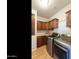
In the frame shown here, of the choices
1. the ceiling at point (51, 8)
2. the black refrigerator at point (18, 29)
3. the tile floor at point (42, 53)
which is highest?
the ceiling at point (51, 8)

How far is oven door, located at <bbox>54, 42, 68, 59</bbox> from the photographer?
119 centimetres

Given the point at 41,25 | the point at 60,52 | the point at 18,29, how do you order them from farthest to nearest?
the point at 60,52 → the point at 41,25 → the point at 18,29

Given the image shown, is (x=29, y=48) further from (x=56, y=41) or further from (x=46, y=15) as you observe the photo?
(x=56, y=41)

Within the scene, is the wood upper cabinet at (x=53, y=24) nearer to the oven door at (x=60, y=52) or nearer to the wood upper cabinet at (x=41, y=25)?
the wood upper cabinet at (x=41, y=25)

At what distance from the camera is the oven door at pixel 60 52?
1.19 meters

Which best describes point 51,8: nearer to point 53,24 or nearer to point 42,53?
point 53,24

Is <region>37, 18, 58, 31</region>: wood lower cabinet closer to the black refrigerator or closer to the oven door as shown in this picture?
the oven door

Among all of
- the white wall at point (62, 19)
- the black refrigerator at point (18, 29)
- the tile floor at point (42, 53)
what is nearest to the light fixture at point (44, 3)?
the white wall at point (62, 19)

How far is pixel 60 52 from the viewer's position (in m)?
1.30

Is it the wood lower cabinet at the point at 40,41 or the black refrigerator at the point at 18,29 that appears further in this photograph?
the wood lower cabinet at the point at 40,41

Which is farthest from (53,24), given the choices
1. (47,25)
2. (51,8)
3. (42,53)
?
(42,53)

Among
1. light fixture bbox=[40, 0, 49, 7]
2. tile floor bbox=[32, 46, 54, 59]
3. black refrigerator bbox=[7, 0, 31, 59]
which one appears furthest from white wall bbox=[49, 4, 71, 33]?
black refrigerator bbox=[7, 0, 31, 59]

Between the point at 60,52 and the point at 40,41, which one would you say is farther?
the point at 60,52
